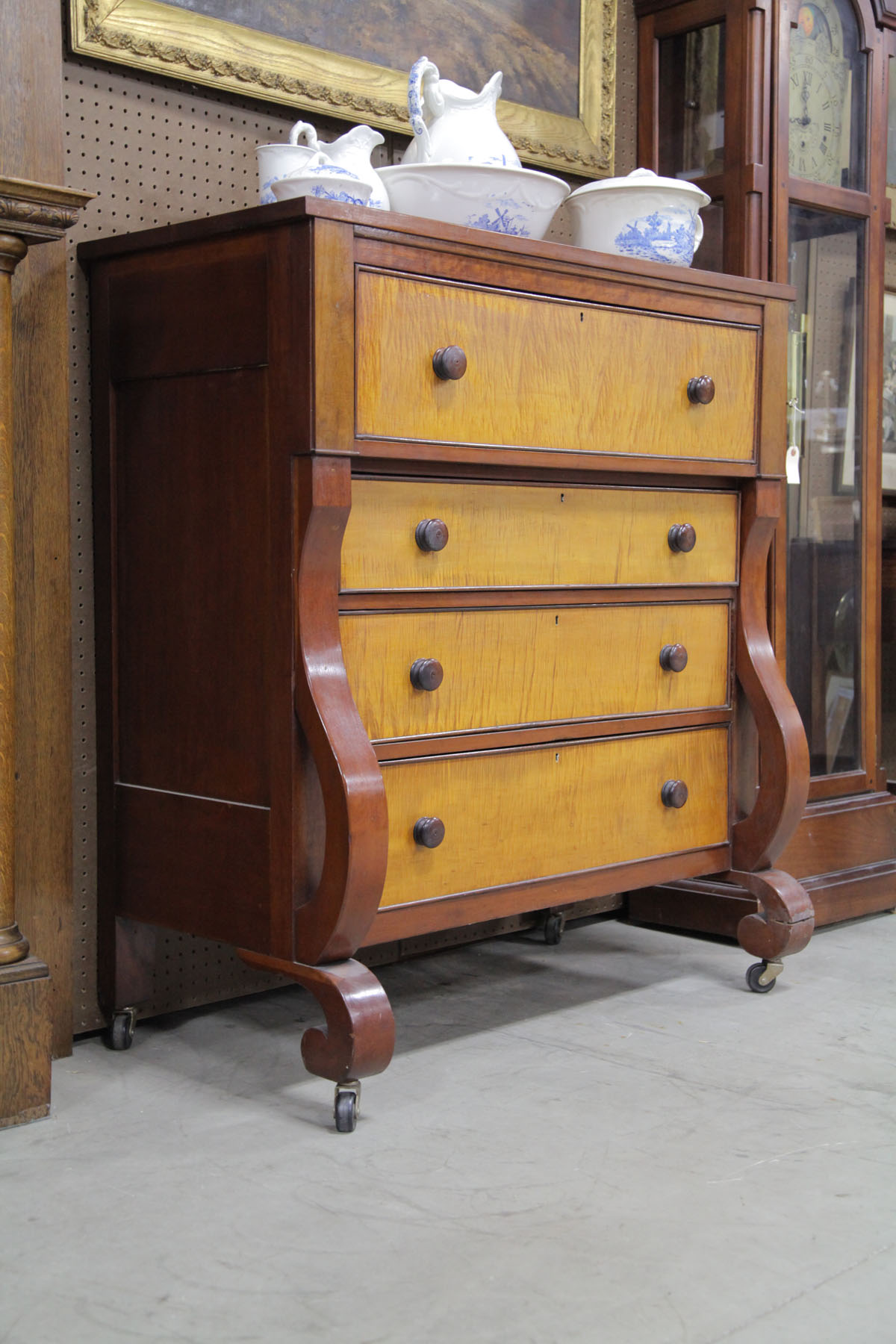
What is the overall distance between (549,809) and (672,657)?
1.26 ft

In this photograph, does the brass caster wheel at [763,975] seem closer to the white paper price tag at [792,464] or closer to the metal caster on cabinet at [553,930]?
the metal caster on cabinet at [553,930]

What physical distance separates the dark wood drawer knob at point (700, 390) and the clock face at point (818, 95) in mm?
873

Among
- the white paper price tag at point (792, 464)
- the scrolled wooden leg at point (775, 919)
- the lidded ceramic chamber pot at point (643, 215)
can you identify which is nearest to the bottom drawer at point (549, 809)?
the scrolled wooden leg at point (775, 919)

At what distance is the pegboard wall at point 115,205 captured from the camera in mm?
2320

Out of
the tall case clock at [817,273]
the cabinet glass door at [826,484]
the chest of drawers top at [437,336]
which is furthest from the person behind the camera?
the cabinet glass door at [826,484]

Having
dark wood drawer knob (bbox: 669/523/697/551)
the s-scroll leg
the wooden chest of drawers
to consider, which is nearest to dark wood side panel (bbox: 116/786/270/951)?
the wooden chest of drawers

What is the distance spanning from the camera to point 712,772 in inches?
103

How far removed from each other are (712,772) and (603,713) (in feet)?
1.09

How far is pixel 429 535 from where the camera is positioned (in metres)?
2.10

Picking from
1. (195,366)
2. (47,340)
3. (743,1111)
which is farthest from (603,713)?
(47,340)

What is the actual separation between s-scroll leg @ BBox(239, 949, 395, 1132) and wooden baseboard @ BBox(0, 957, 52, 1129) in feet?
1.12

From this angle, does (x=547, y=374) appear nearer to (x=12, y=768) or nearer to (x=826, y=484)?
(x=12, y=768)

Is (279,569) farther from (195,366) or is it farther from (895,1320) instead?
(895,1320)

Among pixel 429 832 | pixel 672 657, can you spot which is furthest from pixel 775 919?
pixel 429 832
